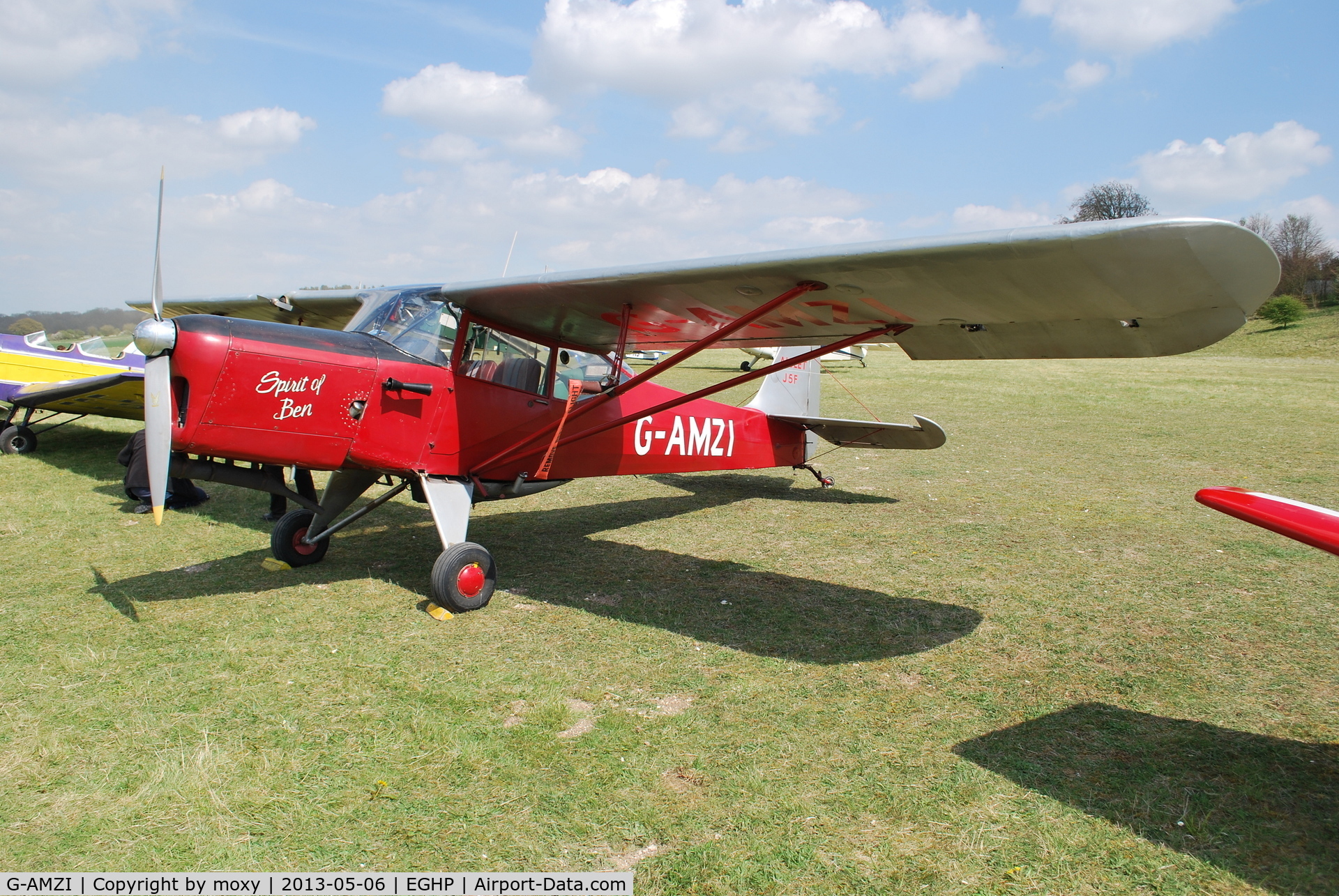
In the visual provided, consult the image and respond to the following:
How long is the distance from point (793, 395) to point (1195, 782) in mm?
6231

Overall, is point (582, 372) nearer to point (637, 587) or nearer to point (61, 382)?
point (637, 587)

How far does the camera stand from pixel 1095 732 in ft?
11.8

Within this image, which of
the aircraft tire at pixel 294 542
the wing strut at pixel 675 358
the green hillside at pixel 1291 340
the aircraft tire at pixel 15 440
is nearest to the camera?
the wing strut at pixel 675 358

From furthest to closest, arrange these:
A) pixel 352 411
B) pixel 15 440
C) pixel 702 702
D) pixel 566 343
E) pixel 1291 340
→ pixel 1291 340, pixel 15 440, pixel 566 343, pixel 352 411, pixel 702 702

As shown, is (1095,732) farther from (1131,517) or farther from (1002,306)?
(1131,517)

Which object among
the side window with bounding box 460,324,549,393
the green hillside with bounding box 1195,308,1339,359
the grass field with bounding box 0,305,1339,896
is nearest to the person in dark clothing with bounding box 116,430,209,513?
the grass field with bounding box 0,305,1339,896

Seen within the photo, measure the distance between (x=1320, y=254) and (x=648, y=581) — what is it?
248 feet

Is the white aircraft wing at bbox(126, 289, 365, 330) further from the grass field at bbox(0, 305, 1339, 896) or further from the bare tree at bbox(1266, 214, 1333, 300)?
the bare tree at bbox(1266, 214, 1333, 300)

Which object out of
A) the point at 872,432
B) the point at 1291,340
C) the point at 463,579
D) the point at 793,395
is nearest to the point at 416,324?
the point at 463,579

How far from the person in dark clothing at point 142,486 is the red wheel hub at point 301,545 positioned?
2.56 meters

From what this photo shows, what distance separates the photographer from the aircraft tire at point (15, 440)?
1116 centimetres

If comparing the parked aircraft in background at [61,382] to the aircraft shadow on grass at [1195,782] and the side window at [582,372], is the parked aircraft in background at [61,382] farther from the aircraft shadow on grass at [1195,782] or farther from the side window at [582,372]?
the aircraft shadow on grass at [1195,782]

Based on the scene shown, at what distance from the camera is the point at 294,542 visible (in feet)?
20.3

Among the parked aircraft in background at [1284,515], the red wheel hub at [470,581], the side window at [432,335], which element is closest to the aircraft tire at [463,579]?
the red wheel hub at [470,581]
